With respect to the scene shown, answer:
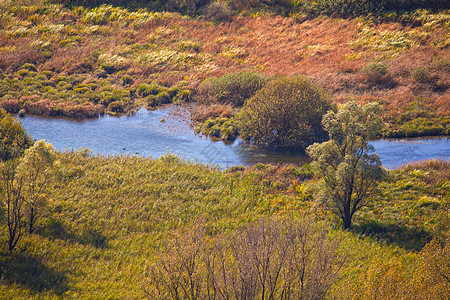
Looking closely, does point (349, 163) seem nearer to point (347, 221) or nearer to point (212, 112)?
point (347, 221)

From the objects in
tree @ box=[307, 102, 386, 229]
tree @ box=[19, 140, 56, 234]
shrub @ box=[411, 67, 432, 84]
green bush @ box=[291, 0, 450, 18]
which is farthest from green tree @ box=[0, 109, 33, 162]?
green bush @ box=[291, 0, 450, 18]

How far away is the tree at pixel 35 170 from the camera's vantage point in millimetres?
14405

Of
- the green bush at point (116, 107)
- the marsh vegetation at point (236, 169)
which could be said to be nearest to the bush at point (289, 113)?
the marsh vegetation at point (236, 169)

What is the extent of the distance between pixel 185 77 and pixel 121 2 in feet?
91.5

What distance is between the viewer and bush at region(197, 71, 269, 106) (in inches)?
1414

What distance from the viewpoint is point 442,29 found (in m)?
41.4

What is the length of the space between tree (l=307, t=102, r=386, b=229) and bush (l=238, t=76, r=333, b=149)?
30.8 feet

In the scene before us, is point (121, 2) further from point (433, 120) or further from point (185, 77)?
point (433, 120)

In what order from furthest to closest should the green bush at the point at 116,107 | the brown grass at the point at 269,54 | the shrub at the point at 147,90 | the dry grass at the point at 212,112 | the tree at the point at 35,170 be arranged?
the shrub at the point at 147,90, the green bush at the point at 116,107, the brown grass at the point at 269,54, the dry grass at the point at 212,112, the tree at the point at 35,170

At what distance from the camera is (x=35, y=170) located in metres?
14.9

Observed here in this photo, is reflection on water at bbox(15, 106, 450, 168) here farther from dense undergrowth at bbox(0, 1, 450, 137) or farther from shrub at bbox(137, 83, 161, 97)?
shrub at bbox(137, 83, 161, 97)

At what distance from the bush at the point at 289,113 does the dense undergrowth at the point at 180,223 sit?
440cm

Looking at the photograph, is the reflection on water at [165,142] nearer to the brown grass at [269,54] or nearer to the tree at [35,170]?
the brown grass at [269,54]

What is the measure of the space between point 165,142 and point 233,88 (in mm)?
10541
